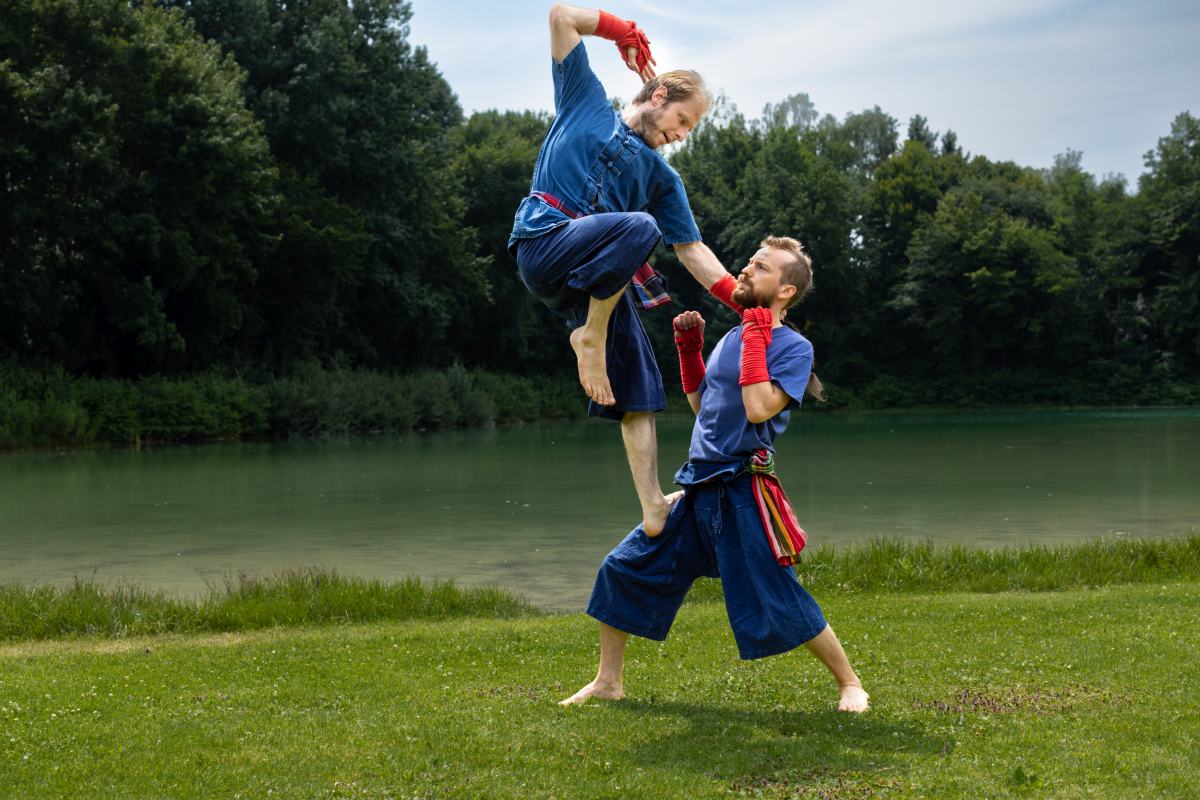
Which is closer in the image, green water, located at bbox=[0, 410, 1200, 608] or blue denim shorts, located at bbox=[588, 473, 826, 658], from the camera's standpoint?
blue denim shorts, located at bbox=[588, 473, 826, 658]

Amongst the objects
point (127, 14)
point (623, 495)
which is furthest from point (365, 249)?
point (623, 495)

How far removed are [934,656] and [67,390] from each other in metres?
31.7

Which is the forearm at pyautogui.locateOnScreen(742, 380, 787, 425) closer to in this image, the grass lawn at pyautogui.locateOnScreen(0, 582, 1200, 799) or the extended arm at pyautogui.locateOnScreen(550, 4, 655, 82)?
the grass lawn at pyautogui.locateOnScreen(0, 582, 1200, 799)

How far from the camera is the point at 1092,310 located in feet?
224

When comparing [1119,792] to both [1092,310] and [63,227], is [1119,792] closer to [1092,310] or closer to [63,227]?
[63,227]

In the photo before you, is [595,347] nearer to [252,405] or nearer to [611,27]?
[611,27]

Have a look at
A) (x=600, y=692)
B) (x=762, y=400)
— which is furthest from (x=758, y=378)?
(x=600, y=692)

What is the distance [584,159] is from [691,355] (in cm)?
101

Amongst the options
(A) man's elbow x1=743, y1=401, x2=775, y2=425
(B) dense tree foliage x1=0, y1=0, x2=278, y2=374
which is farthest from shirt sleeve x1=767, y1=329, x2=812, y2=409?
(B) dense tree foliage x1=0, y1=0, x2=278, y2=374

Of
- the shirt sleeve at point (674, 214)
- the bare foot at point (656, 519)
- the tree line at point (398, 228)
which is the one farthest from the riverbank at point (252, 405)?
the bare foot at point (656, 519)

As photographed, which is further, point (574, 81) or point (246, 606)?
point (246, 606)

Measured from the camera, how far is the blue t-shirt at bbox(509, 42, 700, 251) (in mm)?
5586

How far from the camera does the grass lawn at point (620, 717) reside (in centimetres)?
442

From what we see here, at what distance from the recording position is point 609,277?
5.33m
